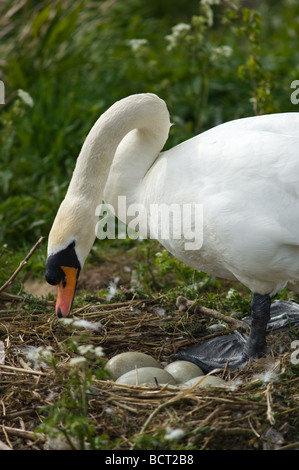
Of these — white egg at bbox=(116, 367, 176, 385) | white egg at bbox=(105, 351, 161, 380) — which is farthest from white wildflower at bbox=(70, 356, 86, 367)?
white egg at bbox=(105, 351, 161, 380)

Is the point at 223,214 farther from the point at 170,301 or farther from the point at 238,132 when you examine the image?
the point at 170,301

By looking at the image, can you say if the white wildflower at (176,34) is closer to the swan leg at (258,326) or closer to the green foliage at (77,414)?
the swan leg at (258,326)

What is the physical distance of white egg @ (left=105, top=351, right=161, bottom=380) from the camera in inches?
155

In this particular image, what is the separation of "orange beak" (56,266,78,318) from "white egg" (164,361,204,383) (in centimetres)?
69

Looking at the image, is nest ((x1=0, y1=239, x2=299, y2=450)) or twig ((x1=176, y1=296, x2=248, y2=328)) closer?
nest ((x1=0, y1=239, x2=299, y2=450))

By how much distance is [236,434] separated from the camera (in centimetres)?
328

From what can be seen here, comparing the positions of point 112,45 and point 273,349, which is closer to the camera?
point 273,349

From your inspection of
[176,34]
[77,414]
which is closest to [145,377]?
[77,414]

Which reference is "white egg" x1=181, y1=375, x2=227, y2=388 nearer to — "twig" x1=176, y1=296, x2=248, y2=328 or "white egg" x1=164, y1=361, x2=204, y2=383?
"white egg" x1=164, y1=361, x2=204, y2=383

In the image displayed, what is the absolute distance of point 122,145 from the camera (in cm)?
473

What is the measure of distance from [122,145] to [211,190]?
1.07 m

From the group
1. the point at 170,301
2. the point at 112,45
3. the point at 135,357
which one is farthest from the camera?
the point at 112,45

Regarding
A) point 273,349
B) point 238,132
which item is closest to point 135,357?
point 273,349

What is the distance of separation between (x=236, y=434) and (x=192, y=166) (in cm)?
151
